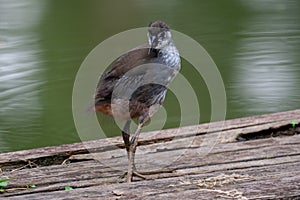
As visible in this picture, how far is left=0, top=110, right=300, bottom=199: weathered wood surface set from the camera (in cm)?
271

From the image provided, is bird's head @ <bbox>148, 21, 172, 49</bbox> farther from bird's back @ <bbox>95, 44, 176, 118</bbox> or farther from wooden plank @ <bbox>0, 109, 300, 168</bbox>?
wooden plank @ <bbox>0, 109, 300, 168</bbox>

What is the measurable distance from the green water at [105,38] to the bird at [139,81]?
195 millimetres

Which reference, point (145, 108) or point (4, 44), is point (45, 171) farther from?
point (4, 44)

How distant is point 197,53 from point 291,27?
57.2 inches

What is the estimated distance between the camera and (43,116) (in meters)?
4.97

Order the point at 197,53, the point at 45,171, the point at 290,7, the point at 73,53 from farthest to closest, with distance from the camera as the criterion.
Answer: the point at 290,7 < the point at 73,53 < the point at 197,53 < the point at 45,171

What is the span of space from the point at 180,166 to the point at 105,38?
4.03m

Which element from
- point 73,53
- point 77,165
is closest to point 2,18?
point 73,53

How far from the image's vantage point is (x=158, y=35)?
113 inches

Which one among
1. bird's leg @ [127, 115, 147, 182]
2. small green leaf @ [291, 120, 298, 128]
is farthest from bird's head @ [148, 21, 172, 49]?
small green leaf @ [291, 120, 298, 128]

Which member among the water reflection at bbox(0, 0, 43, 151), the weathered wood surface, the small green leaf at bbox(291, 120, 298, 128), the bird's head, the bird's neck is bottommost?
the weathered wood surface

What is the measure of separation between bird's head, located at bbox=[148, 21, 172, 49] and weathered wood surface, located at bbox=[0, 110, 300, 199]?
566 millimetres

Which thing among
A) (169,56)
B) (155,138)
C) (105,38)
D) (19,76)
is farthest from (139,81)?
(105,38)

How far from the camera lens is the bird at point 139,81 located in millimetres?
2799
